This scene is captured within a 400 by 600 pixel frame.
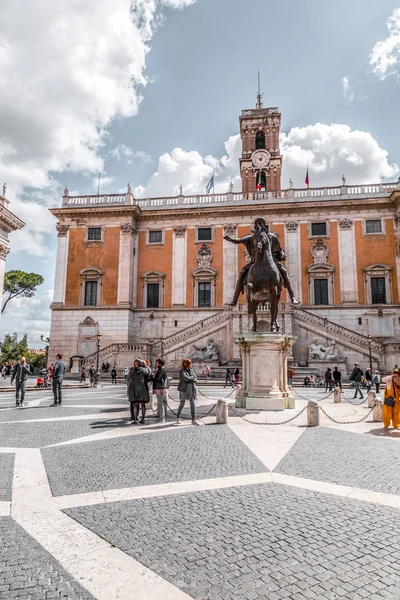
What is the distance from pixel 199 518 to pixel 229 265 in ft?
102

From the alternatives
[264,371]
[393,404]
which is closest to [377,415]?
[393,404]

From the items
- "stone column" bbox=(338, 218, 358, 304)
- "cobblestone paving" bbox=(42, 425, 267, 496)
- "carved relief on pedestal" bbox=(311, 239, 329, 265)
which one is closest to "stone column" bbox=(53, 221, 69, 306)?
"carved relief on pedestal" bbox=(311, 239, 329, 265)

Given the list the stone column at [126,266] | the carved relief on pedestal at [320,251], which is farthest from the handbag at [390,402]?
the stone column at [126,266]


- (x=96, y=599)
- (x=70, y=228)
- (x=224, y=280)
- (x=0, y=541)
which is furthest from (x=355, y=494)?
(x=70, y=228)

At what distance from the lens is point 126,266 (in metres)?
34.8

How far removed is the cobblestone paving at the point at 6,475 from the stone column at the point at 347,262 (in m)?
30.2

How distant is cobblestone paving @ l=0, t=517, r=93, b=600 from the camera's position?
102 inches

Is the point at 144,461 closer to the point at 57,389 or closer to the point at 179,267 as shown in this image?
the point at 57,389

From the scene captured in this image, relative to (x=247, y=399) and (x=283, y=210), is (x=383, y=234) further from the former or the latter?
(x=247, y=399)

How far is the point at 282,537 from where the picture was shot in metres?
3.42

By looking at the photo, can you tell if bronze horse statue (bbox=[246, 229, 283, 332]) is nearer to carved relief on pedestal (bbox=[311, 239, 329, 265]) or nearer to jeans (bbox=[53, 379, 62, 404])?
jeans (bbox=[53, 379, 62, 404])

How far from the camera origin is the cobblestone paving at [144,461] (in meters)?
4.96

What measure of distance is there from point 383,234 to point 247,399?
27163mm

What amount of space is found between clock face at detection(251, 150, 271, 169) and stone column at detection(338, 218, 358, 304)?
52.6 feet
